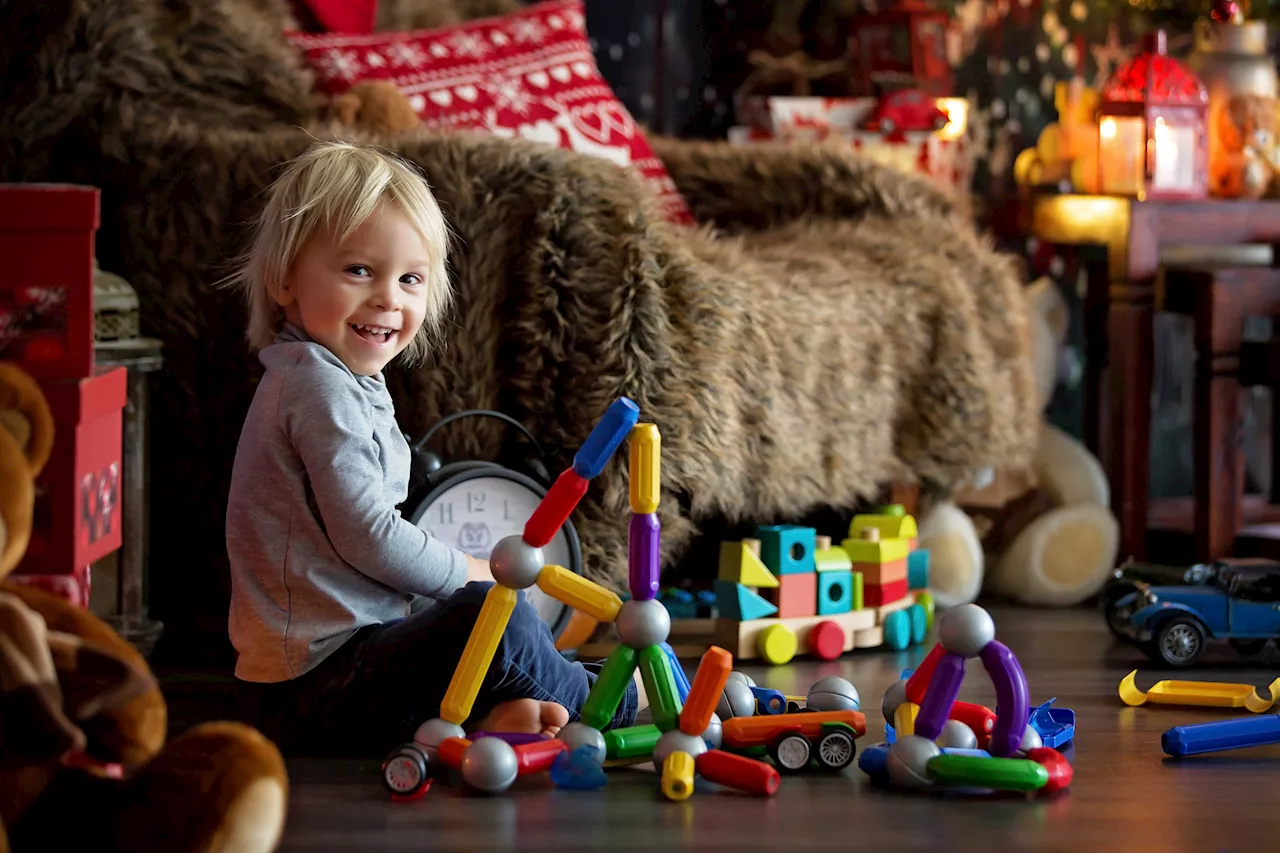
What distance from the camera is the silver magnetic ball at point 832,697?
1.51m

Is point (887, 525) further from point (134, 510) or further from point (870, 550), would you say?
point (134, 510)

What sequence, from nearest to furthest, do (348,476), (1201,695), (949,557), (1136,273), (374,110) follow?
(348,476)
(1201,695)
(374,110)
(949,557)
(1136,273)

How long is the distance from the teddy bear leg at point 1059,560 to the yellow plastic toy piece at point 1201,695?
0.62m

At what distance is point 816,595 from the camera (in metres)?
1.92

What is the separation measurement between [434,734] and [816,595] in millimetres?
681

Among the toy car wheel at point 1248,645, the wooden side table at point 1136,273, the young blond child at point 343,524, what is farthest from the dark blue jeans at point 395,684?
the wooden side table at point 1136,273

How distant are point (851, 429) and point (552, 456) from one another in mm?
429

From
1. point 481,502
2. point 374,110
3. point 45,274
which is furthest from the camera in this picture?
→ point 374,110

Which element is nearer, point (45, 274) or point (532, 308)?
point (45, 274)

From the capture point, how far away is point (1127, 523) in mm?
2482

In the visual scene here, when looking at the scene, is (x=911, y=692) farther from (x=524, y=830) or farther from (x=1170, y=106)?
(x=1170, y=106)

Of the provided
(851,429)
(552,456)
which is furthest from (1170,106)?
(552,456)

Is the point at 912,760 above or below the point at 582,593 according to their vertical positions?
below

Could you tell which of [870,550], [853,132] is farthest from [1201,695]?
[853,132]
